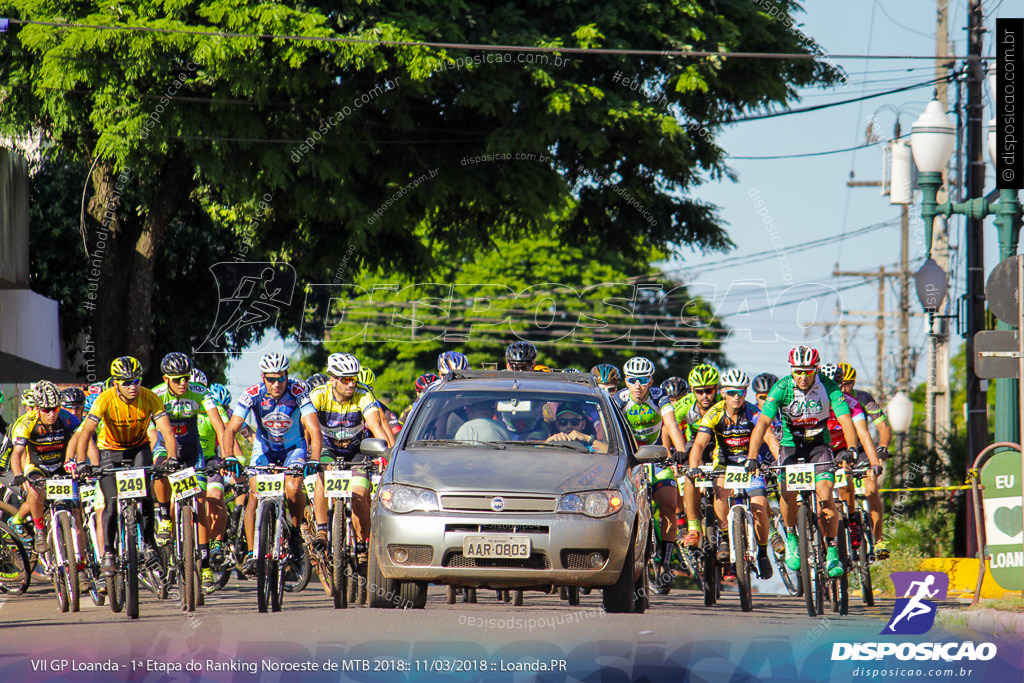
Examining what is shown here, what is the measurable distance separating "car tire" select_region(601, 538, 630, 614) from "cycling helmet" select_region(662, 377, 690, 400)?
19.3 feet

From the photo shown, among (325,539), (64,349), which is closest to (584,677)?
(325,539)

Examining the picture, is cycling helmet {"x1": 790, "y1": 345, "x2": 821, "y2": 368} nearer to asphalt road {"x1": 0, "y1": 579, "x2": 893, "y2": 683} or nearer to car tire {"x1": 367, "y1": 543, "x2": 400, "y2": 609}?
asphalt road {"x1": 0, "y1": 579, "x2": 893, "y2": 683}

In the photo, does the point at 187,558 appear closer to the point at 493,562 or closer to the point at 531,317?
the point at 493,562

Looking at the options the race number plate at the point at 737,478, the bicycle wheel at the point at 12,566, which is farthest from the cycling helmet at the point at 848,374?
the bicycle wheel at the point at 12,566

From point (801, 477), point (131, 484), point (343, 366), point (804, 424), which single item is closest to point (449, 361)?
point (343, 366)

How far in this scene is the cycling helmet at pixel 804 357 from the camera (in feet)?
43.5

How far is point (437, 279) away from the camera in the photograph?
27.5 m

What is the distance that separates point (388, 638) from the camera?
9.66 metres

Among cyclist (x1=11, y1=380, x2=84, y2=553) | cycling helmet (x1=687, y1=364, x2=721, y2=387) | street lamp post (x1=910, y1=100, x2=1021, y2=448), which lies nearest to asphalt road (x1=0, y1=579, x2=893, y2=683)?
cyclist (x1=11, y1=380, x2=84, y2=553)

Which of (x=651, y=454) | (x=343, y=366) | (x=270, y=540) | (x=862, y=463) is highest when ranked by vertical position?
(x=343, y=366)

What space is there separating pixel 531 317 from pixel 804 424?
50570mm

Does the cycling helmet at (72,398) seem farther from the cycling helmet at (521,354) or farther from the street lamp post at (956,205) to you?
the street lamp post at (956,205)

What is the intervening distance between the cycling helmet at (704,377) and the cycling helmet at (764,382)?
1.63 feet

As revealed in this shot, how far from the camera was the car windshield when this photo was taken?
35.9 feet
